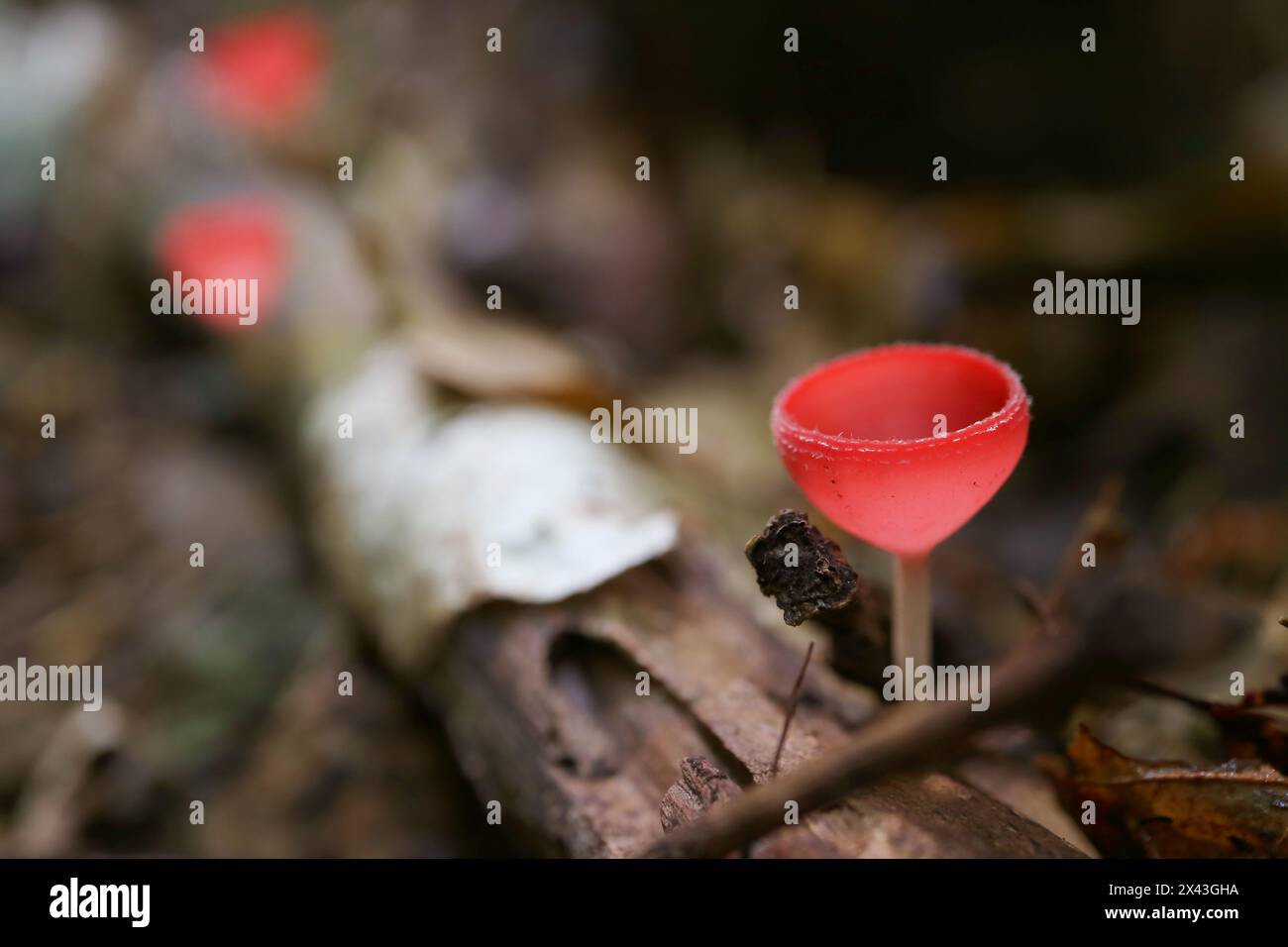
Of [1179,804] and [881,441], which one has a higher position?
[881,441]

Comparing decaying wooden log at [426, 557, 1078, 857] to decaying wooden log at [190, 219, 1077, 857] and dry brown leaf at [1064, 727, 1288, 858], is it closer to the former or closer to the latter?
decaying wooden log at [190, 219, 1077, 857]

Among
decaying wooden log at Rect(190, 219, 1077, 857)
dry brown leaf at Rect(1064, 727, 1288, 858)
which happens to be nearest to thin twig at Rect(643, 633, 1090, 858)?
decaying wooden log at Rect(190, 219, 1077, 857)

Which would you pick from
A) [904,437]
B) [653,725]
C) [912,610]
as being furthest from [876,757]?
[904,437]

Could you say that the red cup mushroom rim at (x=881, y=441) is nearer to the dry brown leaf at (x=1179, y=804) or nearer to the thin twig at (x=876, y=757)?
the thin twig at (x=876, y=757)

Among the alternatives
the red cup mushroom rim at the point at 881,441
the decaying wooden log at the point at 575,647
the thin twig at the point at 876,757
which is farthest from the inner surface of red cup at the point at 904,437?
the decaying wooden log at the point at 575,647

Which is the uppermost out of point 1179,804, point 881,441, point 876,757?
point 881,441

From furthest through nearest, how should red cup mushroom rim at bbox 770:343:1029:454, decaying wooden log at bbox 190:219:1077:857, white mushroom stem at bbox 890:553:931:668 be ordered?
white mushroom stem at bbox 890:553:931:668
decaying wooden log at bbox 190:219:1077:857
red cup mushroom rim at bbox 770:343:1029:454

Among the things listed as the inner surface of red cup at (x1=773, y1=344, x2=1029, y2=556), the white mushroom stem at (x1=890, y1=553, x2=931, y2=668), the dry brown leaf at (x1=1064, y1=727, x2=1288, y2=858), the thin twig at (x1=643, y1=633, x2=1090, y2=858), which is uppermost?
the inner surface of red cup at (x1=773, y1=344, x2=1029, y2=556)

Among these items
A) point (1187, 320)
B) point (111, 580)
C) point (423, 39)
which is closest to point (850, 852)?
point (1187, 320)

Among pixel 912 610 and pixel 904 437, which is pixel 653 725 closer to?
pixel 912 610

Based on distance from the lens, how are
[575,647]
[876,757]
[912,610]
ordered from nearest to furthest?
[876,757], [912,610], [575,647]
